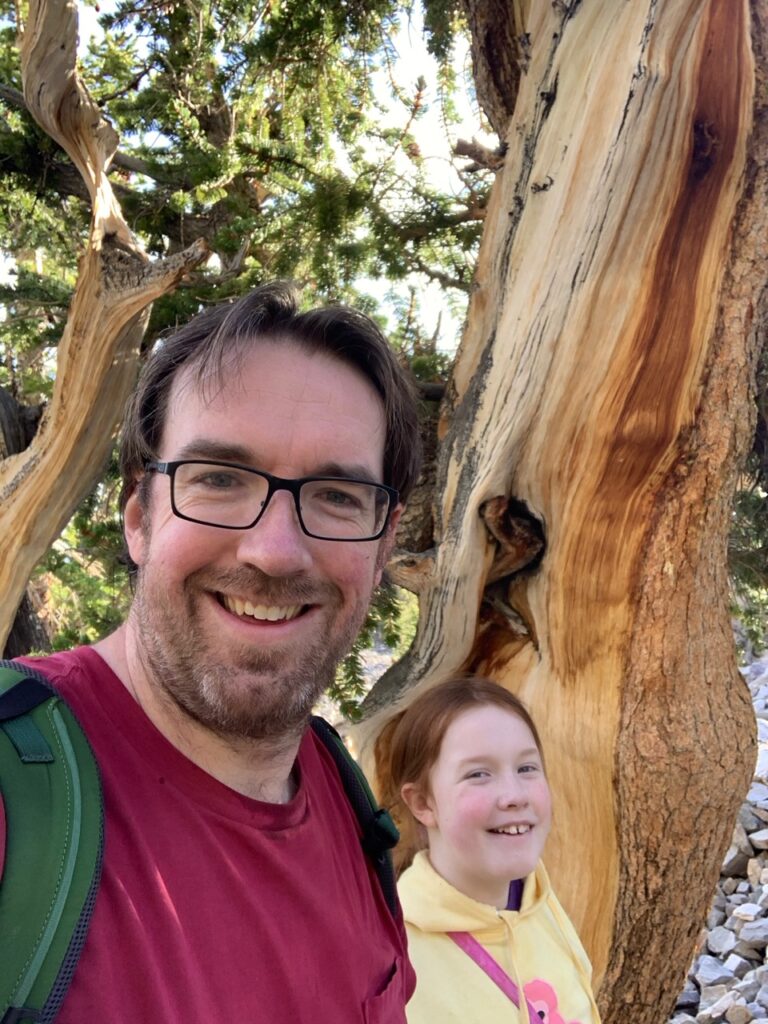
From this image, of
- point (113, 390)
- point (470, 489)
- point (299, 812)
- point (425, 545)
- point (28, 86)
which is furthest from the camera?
point (113, 390)

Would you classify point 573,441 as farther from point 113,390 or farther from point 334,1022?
point 113,390

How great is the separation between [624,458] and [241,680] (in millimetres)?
1678

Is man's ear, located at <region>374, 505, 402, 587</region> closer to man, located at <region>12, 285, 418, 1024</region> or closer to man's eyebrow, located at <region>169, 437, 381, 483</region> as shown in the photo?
man, located at <region>12, 285, 418, 1024</region>

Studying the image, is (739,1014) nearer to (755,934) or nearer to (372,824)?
(755,934)

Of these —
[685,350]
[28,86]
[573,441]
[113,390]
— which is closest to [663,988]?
[573,441]

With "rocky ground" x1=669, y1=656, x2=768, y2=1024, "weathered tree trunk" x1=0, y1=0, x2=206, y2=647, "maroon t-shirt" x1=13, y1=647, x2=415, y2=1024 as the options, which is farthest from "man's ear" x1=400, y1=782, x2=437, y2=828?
"rocky ground" x1=669, y1=656, x2=768, y2=1024

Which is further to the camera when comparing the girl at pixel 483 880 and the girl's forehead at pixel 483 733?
the girl's forehead at pixel 483 733

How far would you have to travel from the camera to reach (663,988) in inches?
107

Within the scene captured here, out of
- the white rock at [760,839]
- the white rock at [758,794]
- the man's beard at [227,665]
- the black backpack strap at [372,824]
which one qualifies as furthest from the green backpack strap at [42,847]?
the white rock at [758,794]

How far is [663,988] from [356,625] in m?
2.35

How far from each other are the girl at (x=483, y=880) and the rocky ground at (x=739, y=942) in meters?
2.69

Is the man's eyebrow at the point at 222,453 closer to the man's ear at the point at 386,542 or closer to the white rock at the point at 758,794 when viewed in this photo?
the man's ear at the point at 386,542

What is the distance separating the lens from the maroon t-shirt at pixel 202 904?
2.72ft

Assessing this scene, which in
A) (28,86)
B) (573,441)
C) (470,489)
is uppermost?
Answer: (28,86)
